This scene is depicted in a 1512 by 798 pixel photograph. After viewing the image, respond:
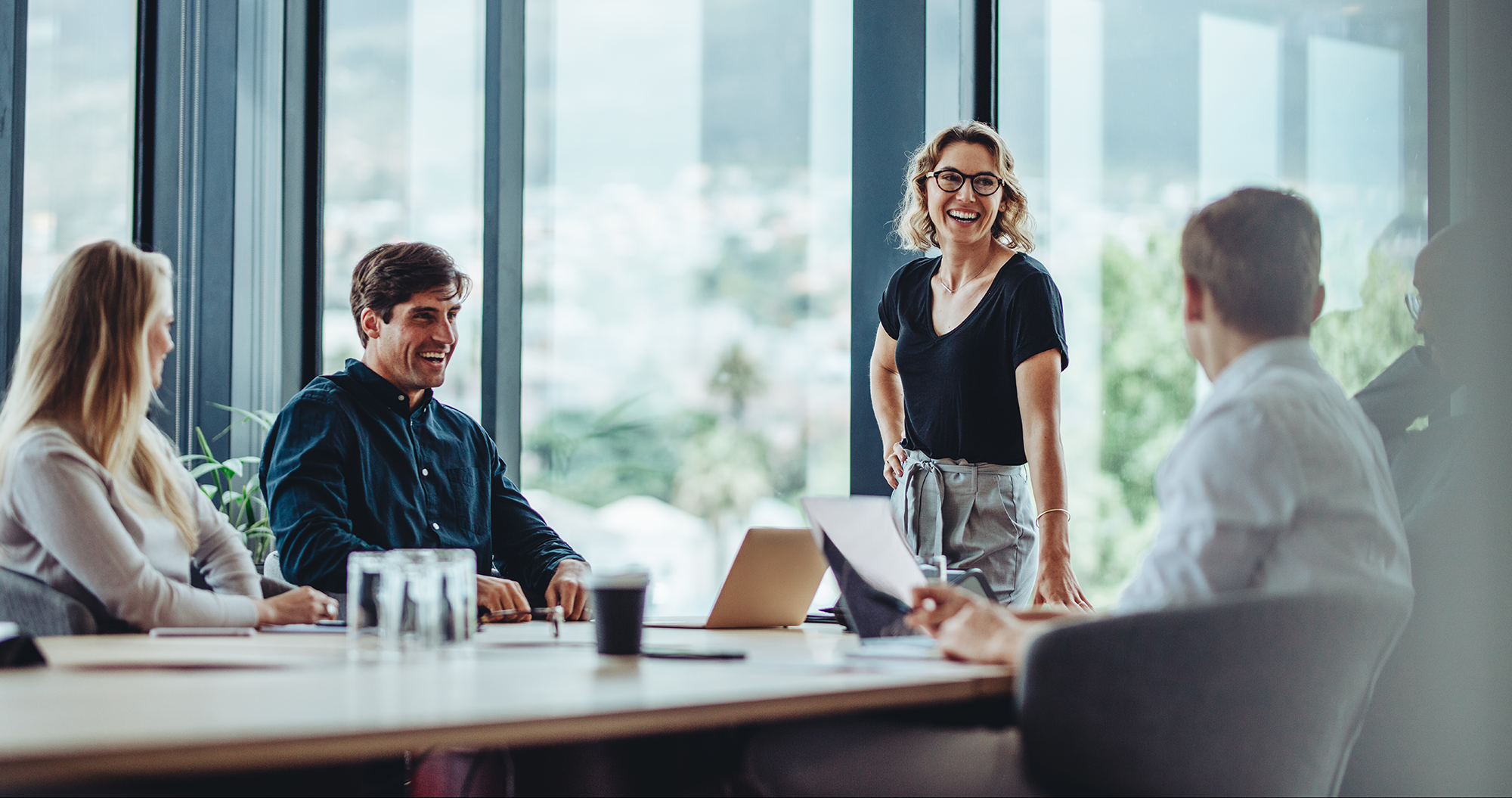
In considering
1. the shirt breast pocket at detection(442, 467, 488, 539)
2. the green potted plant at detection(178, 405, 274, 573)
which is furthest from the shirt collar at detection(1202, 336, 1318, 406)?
the green potted plant at detection(178, 405, 274, 573)

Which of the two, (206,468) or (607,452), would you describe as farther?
(607,452)

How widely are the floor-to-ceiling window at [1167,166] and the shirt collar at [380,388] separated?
5.31 ft

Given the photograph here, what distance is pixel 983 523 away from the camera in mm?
2574

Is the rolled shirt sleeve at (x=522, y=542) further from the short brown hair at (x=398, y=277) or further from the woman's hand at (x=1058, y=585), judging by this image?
the woman's hand at (x=1058, y=585)

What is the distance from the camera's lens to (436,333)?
106 inches

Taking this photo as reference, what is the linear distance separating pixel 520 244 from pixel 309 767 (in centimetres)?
317

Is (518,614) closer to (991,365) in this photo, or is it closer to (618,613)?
(618,613)

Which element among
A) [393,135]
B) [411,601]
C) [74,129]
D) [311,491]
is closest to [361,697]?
[411,601]

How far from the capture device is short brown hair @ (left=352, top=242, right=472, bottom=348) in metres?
2.71

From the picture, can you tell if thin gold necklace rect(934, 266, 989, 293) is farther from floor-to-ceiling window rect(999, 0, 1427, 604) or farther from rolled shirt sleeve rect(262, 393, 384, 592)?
rolled shirt sleeve rect(262, 393, 384, 592)

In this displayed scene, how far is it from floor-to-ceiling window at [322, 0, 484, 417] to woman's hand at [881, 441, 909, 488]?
2.00m

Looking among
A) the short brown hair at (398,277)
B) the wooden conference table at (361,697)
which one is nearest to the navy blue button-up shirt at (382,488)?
the short brown hair at (398,277)

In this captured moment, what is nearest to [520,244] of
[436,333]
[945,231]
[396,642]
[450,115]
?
[450,115]

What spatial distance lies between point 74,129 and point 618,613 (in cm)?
329
